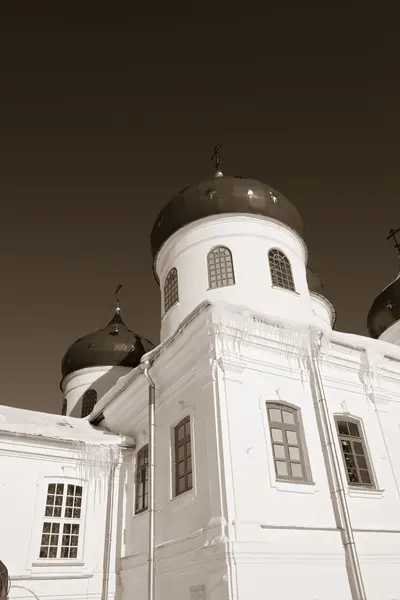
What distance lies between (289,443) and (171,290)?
5.92 metres

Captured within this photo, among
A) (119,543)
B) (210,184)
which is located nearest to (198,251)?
(210,184)

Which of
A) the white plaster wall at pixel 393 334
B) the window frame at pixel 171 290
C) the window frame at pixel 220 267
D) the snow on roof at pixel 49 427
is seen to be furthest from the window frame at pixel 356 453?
the white plaster wall at pixel 393 334

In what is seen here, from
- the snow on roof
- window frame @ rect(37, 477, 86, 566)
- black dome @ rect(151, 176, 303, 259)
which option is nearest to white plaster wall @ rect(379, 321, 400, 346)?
black dome @ rect(151, 176, 303, 259)

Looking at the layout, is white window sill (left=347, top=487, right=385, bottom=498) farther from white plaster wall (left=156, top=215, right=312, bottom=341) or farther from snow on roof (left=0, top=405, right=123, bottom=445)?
snow on roof (left=0, top=405, right=123, bottom=445)

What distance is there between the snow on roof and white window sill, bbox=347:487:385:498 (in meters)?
5.86

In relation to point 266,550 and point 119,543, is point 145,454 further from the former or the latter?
point 266,550

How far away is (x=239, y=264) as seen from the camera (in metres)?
12.6

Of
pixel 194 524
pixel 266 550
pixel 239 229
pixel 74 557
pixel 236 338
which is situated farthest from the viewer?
pixel 239 229

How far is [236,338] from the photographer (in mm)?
9695

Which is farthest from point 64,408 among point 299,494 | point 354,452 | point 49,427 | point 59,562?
point 299,494

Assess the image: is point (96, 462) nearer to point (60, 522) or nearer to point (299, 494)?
point (60, 522)

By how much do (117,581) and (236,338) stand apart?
6304mm

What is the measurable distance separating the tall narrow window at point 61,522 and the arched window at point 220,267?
20.1 feet

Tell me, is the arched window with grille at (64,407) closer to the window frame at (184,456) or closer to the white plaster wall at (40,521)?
the white plaster wall at (40,521)
